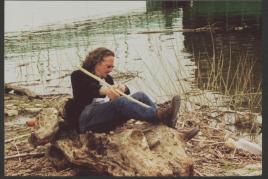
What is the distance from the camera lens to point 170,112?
3955 millimetres

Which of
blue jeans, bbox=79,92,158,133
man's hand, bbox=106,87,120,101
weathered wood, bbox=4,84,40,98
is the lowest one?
weathered wood, bbox=4,84,40,98

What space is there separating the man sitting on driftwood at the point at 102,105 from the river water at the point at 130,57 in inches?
60.8

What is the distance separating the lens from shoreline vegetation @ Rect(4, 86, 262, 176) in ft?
14.3

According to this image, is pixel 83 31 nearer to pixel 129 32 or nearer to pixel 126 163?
pixel 129 32

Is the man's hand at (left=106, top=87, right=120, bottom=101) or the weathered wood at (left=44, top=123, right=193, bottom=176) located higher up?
the man's hand at (left=106, top=87, right=120, bottom=101)

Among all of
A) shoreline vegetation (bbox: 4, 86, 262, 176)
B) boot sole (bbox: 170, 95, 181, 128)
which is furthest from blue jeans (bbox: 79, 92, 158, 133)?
shoreline vegetation (bbox: 4, 86, 262, 176)

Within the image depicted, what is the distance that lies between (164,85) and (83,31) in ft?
7.29

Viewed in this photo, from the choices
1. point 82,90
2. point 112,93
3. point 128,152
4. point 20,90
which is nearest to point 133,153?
point 128,152

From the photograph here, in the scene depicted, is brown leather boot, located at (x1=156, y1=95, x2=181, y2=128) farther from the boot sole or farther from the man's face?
the man's face

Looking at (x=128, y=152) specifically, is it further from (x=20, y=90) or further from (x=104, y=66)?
(x=20, y=90)

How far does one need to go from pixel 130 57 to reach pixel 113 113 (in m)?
2.49

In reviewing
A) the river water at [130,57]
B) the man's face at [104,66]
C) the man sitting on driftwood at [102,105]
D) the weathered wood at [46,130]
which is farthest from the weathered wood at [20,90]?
the man's face at [104,66]

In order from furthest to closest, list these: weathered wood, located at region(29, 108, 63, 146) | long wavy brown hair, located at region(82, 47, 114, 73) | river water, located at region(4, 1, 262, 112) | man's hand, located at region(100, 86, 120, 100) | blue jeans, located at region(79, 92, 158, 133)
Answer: river water, located at region(4, 1, 262, 112) < weathered wood, located at region(29, 108, 63, 146) < long wavy brown hair, located at region(82, 47, 114, 73) < man's hand, located at region(100, 86, 120, 100) < blue jeans, located at region(79, 92, 158, 133)

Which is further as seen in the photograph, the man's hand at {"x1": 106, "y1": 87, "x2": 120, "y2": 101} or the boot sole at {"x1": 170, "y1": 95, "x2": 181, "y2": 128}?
the man's hand at {"x1": 106, "y1": 87, "x2": 120, "y2": 101}
